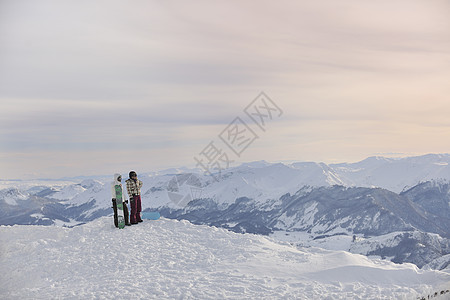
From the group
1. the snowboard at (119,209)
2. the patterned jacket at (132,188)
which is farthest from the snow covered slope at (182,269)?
the patterned jacket at (132,188)

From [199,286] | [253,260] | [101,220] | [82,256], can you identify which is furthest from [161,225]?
[199,286]

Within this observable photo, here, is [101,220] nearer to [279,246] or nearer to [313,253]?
[279,246]

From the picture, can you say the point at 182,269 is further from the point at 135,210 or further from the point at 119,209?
the point at 135,210

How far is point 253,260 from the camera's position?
22.9 m

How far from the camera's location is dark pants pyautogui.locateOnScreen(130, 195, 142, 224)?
1131 inches

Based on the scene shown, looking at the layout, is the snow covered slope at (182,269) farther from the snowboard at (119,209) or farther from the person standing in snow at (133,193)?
the person standing in snow at (133,193)

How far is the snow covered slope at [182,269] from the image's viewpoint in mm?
18422

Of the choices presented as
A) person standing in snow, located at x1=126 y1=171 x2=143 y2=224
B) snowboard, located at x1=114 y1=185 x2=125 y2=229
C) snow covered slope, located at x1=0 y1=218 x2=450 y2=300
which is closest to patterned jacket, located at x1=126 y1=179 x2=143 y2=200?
person standing in snow, located at x1=126 y1=171 x2=143 y2=224

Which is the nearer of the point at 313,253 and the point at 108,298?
the point at 108,298

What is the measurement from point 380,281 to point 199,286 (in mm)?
8819

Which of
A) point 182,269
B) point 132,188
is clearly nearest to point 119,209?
point 132,188

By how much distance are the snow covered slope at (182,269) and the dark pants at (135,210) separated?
127 centimetres

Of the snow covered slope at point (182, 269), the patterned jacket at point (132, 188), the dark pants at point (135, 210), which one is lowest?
the snow covered slope at point (182, 269)

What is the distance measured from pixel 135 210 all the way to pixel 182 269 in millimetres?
8970
